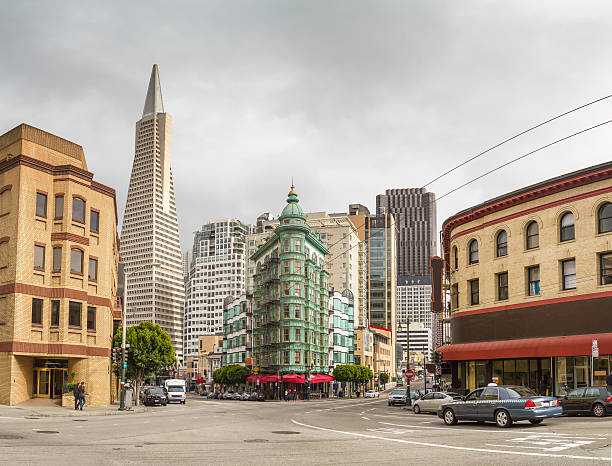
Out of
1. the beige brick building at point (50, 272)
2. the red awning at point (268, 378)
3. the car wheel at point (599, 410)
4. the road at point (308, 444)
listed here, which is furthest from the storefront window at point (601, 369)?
the red awning at point (268, 378)

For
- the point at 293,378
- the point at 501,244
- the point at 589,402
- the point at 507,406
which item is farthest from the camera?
the point at 293,378

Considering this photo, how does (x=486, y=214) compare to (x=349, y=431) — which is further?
(x=486, y=214)

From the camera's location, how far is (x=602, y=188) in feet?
119

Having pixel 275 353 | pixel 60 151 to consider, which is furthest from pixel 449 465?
pixel 275 353

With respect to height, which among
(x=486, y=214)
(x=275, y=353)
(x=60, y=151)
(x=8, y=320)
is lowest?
(x=275, y=353)

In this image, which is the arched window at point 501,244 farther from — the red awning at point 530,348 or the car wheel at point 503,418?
the car wheel at point 503,418

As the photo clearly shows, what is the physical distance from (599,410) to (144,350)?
45.9 m

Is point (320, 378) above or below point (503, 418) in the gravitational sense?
below

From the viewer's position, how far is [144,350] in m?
63.7

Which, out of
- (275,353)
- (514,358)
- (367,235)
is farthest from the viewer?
(367,235)

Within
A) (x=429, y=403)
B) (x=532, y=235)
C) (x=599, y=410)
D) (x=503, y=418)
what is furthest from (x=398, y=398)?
(x=503, y=418)

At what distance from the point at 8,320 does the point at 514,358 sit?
32331 millimetres

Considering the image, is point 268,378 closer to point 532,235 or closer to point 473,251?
point 473,251

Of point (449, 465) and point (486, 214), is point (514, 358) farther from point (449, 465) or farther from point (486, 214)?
point (449, 465)
